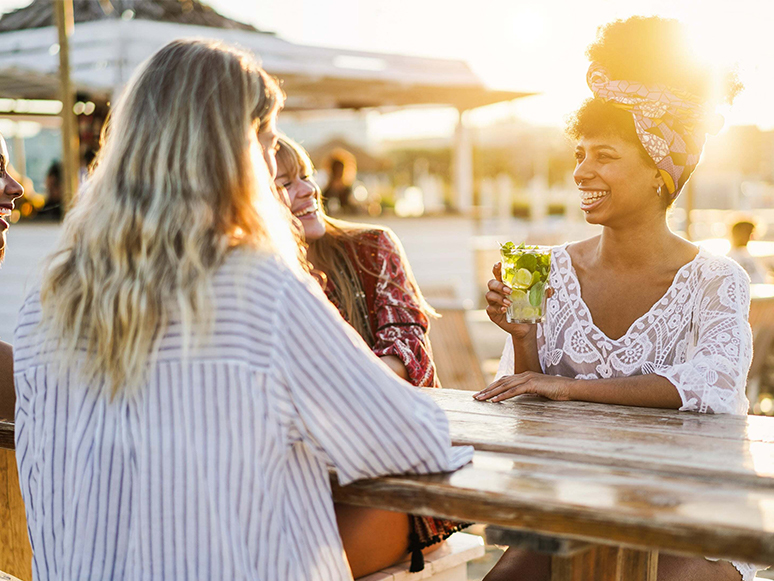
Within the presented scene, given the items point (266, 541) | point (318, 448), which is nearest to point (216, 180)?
point (318, 448)

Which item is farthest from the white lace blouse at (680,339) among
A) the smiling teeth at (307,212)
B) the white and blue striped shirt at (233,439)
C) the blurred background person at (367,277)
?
the white and blue striped shirt at (233,439)

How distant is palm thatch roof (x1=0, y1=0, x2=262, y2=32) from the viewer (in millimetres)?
8602

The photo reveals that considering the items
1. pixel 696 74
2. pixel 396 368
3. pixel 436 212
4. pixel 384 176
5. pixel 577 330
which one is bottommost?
pixel 384 176

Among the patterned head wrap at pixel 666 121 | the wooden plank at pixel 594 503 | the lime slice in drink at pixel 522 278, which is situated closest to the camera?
the wooden plank at pixel 594 503

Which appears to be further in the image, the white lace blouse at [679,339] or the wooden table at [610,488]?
the white lace blouse at [679,339]

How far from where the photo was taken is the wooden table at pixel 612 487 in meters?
1.21

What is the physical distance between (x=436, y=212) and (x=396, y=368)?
25.1 ft

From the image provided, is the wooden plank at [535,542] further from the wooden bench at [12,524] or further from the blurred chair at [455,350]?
the blurred chair at [455,350]

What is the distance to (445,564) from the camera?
215cm

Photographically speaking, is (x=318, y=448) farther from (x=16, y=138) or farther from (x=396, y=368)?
(x=16, y=138)

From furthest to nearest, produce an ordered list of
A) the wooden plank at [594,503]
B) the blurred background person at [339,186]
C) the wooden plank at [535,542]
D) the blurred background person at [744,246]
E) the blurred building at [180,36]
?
1. the blurred background person at [339,186]
2. the blurred building at [180,36]
3. the blurred background person at [744,246]
4. the wooden plank at [535,542]
5. the wooden plank at [594,503]

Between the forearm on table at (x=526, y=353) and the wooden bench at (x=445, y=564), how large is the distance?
515 millimetres

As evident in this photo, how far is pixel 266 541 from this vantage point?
1.39m

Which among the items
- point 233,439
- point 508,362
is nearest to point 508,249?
point 508,362
